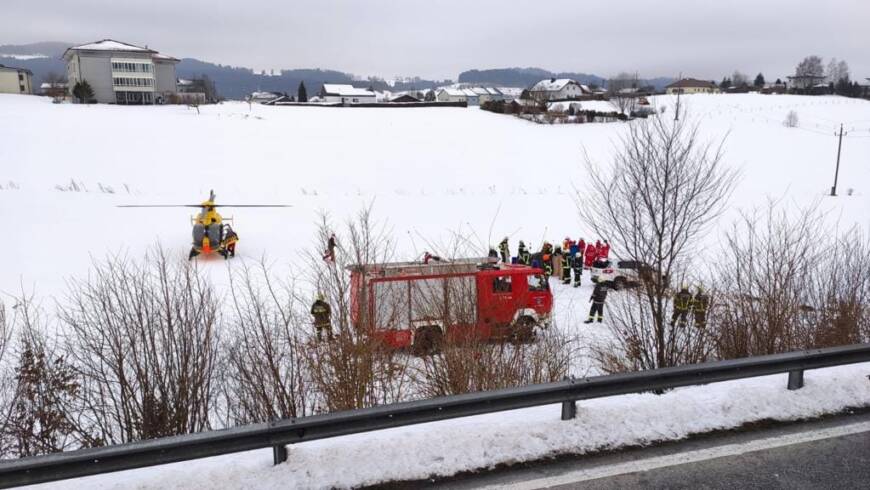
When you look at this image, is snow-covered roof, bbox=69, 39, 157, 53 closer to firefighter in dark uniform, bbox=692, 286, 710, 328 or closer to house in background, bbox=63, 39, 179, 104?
house in background, bbox=63, 39, 179, 104

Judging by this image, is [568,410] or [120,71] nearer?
[568,410]

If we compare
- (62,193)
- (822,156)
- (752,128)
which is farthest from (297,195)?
(752,128)

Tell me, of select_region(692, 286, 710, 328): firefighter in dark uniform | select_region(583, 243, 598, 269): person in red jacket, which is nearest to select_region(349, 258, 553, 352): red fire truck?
select_region(692, 286, 710, 328): firefighter in dark uniform

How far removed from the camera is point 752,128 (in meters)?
67.6

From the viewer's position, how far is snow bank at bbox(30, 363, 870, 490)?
15.4 ft

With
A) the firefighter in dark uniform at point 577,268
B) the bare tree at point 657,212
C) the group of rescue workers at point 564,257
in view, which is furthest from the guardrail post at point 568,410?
the firefighter in dark uniform at point 577,268

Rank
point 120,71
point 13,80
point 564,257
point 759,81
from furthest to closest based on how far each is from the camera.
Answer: point 759,81 < point 13,80 < point 120,71 < point 564,257

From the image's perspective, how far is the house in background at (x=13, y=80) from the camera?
82.3m

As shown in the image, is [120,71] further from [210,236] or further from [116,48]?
[210,236]

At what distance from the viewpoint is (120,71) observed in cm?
7706

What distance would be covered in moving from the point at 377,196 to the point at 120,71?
58.6 m

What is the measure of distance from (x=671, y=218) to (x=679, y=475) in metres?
5.52

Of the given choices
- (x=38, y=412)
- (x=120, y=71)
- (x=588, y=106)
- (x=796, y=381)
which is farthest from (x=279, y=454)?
(x=588, y=106)

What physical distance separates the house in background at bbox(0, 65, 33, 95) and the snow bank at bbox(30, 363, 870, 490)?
98266 millimetres
